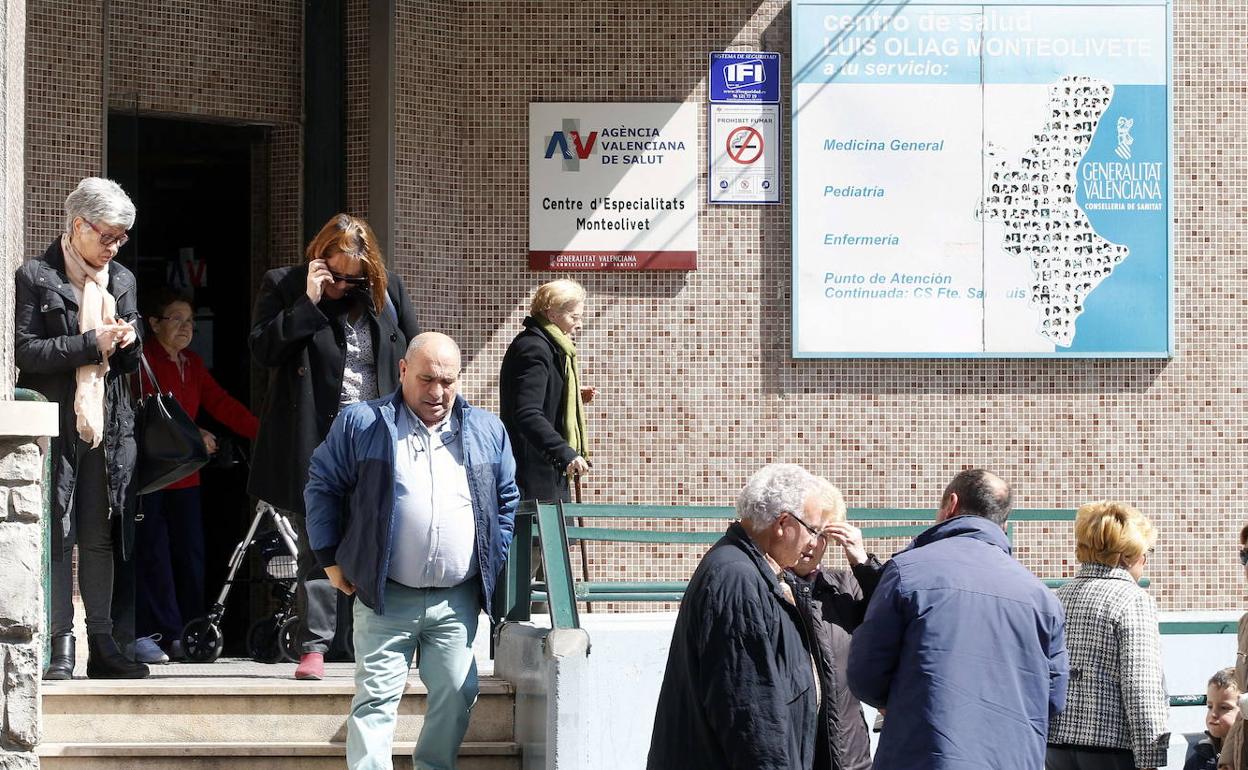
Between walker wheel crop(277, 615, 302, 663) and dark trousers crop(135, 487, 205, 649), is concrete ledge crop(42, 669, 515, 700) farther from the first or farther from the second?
dark trousers crop(135, 487, 205, 649)

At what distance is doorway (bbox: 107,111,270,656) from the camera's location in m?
9.68

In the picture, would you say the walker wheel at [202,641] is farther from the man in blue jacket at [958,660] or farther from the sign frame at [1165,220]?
the man in blue jacket at [958,660]

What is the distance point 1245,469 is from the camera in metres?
9.70

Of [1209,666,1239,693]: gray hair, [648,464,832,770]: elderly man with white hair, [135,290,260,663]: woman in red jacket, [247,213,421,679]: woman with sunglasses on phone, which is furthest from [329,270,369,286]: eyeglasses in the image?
[1209,666,1239,693]: gray hair

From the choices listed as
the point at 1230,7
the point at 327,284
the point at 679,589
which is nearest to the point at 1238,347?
the point at 1230,7

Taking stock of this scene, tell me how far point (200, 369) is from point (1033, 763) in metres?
5.37

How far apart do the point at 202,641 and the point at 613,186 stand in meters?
3.22

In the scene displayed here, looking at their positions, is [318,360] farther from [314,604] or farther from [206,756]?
[206,756]

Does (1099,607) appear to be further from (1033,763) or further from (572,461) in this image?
(572,461)

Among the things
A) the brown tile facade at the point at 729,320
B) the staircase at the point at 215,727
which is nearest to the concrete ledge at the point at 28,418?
the staircase at the point at 215,727

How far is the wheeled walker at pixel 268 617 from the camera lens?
26.0ft

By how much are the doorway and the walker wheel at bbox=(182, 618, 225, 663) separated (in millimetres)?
1406

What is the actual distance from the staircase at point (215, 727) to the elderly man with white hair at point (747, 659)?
2.17 m

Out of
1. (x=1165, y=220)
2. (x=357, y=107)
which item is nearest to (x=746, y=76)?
(x=357, y=107)
